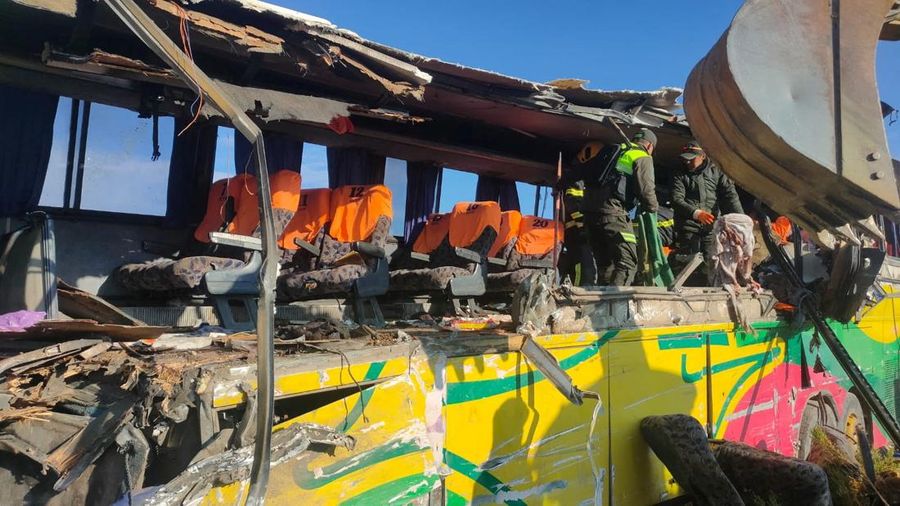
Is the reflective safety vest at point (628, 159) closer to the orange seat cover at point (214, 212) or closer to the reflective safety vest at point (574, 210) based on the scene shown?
the reflective safety vest at point (574, 210)

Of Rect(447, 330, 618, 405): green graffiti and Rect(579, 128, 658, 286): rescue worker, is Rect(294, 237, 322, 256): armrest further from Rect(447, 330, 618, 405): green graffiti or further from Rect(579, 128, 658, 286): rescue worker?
Rect(447, 330, 618, 405): green graffiti

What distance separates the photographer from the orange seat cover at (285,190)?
580 cm

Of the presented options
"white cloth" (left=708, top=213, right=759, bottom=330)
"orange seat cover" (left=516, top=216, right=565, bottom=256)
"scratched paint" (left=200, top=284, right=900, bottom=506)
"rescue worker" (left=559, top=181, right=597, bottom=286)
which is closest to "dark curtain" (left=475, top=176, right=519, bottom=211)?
"orange seat cover" (left=516, top=216, right=565, bottom=256)

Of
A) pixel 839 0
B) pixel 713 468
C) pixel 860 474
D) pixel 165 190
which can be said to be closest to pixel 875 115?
pixel 839 0

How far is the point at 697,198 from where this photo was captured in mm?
6051

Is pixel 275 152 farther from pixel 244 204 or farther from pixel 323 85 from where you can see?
pixel 323 85

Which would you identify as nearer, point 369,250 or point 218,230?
point 369,250

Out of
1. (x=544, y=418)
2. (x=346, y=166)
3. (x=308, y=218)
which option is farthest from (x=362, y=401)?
(x=346, y=166)

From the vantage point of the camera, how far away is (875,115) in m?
2.47

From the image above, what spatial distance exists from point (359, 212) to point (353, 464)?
397cm

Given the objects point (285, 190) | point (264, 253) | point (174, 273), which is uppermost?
point (285, 190)

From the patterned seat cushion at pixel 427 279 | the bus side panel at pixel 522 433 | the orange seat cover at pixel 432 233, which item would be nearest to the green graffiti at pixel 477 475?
the bus side panel at pixel 522 433

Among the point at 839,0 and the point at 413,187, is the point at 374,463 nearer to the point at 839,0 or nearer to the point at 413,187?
the point at 839,0

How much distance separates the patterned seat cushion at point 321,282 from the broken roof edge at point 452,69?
1.75m
